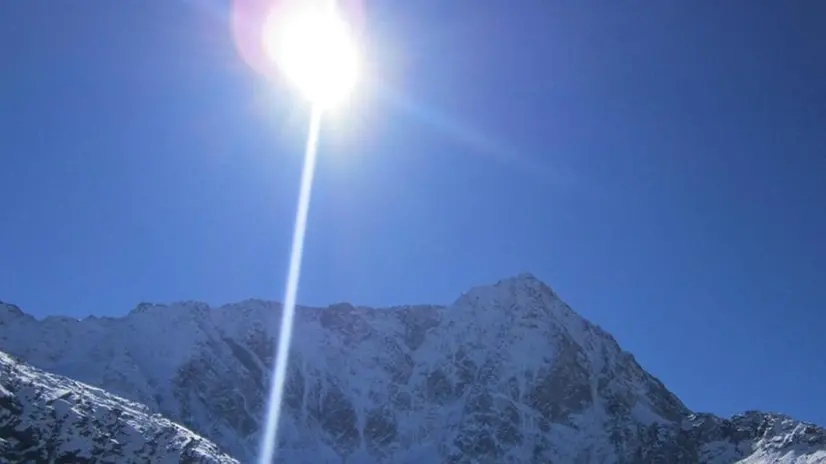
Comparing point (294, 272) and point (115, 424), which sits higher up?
point (294, 272)

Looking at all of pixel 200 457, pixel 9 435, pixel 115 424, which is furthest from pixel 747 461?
pixel 9 435

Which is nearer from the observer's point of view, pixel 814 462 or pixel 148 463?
pixel 148 463

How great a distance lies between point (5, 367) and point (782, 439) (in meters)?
182

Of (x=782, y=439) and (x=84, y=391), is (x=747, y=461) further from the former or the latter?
(x=84, y=391)

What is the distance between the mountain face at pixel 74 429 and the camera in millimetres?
99688

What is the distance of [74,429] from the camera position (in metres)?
105

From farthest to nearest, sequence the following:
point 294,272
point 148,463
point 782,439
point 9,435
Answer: point 782,439 < point 294,272 < point 148,463 < point 9,435

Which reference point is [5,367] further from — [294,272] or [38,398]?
[294,272]

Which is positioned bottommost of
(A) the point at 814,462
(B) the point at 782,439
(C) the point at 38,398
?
(C) the point at 38,398

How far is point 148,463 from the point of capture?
107 m

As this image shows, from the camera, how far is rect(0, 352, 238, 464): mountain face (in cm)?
9969

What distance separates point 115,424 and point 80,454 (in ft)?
27.5

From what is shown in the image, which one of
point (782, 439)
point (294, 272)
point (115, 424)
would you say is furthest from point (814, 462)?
point (115, 424)

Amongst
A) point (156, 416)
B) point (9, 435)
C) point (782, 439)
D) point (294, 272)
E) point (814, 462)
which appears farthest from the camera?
point (782, 439)
